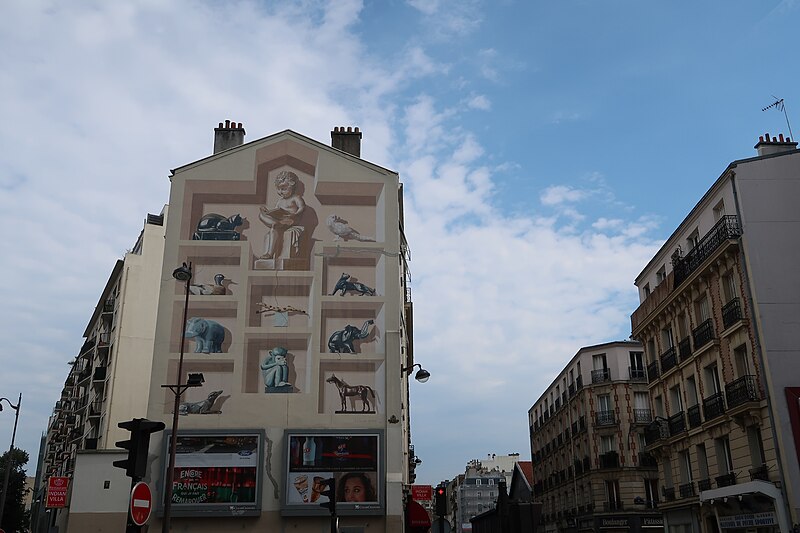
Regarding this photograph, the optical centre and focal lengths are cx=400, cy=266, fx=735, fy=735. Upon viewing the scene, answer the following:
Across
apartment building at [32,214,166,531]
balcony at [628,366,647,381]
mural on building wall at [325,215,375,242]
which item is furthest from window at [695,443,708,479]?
apartment building at [32,214,166,531]

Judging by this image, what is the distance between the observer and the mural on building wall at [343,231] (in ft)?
109

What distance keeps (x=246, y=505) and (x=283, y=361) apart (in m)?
5.96

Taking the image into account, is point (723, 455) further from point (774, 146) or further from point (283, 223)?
point (283, 223)

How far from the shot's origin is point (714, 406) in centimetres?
2528

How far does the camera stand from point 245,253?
3275 centimetres

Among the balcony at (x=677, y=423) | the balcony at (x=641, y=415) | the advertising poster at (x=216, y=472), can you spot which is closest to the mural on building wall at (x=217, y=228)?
the advertising poster at (x=216, y=472)

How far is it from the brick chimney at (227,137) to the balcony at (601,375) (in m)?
27.1

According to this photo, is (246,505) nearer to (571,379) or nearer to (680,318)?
(680,318)

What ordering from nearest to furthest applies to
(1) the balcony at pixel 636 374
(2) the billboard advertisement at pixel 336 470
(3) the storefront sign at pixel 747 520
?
(3) the storefront sign at pixel 747 520 → (2) the billboard advertisement at pixel 336 470 → (1) the balcony at pixel 636 374

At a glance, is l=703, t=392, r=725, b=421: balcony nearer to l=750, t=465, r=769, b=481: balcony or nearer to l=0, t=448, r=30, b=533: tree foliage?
l=750, t=465, r=769, b=481: balcony

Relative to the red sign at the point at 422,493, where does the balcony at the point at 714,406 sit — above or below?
above

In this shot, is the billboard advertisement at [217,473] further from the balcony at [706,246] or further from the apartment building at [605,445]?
the apartment building at [605,445]

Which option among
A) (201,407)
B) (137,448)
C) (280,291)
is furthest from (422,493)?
(137,448)

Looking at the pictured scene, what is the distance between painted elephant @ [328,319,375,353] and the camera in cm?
3175
